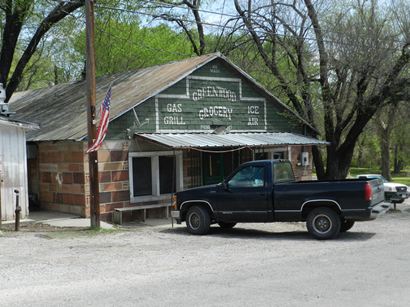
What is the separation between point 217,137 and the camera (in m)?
17.8

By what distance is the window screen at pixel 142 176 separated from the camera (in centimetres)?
1655

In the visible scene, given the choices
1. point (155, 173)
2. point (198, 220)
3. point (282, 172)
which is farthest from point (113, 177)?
point (282, 172)

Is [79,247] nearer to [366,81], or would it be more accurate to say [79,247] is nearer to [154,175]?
[154,175]

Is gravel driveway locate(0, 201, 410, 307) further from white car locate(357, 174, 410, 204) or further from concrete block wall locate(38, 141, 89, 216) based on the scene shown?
white car locate(357, 174, 410, 204)

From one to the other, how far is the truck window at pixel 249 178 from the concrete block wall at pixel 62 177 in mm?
4663

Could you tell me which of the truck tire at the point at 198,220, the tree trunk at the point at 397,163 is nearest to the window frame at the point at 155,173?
→ the truck tire at the point at 198,220

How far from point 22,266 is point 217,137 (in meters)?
9.37

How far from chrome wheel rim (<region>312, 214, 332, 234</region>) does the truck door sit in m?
1.13

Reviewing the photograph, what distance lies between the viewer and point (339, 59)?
20.6 m

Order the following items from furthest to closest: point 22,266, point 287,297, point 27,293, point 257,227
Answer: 1. point 257,227
2. point 22,266
3. point 27,293
4. point 287,297

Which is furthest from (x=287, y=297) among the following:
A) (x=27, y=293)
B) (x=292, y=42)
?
(x=292, y=42)

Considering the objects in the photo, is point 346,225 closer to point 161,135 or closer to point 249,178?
point 249,178

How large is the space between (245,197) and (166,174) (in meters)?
5.07

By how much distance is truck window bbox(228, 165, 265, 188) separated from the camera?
42.4 ft
